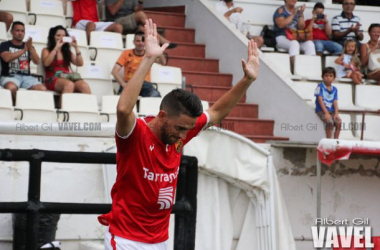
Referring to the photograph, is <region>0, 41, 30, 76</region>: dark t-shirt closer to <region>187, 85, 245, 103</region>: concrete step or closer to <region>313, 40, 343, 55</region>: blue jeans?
<region>187, 85, 245, 103</region>: concrete step

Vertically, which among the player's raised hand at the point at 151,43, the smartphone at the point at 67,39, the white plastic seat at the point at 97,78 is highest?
the smartphone at the point at 67,39

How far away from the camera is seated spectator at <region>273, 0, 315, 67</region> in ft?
46.7

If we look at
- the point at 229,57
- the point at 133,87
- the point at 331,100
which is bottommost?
the point at 133,87

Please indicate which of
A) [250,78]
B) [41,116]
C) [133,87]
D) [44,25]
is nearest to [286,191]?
[41,116]

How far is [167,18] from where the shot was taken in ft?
48.5

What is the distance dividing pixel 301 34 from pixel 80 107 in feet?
16.4

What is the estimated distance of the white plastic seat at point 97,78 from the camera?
39.5 feet

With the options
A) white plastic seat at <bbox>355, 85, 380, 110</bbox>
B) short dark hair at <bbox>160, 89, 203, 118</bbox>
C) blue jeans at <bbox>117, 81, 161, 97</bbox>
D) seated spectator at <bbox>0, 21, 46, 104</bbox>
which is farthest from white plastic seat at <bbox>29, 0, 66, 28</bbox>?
short dark hair at <bbox>160, 89, 203, 118</bbox>

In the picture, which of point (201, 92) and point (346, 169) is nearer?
point (346, 169)

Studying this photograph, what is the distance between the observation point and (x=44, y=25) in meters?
13.0

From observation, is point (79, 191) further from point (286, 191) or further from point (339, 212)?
point (339, 212)

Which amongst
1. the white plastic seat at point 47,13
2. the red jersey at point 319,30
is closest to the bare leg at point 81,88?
the white plastic seat at point 47,13

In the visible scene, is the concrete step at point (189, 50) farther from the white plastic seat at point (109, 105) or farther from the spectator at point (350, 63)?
the white plastic seat at point (109, 105)

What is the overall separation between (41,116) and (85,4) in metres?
3.31
